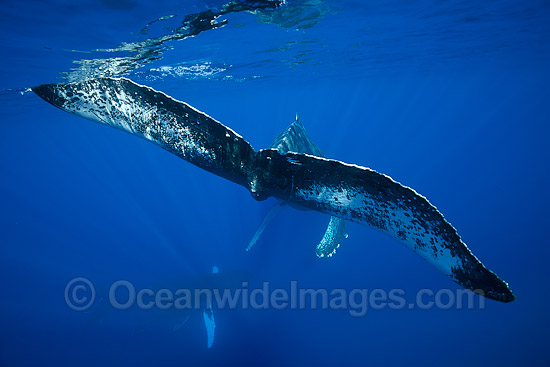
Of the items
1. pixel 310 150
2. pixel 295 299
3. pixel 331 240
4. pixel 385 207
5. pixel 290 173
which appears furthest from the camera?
pixel 295 299

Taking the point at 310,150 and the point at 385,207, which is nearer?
the point at 385,207

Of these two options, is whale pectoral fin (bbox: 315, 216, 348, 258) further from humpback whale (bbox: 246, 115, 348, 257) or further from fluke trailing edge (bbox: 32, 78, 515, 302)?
fluke trailing edge (bbox: 32, 78, 515, 302)

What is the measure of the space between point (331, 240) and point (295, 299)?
880cm

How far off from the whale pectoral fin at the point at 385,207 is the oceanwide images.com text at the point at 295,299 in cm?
1280

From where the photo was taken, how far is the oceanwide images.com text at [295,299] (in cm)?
1362

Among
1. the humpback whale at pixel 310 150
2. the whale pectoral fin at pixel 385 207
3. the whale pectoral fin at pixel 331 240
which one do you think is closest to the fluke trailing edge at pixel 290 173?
the whale pectoral fin at pixel 385 207

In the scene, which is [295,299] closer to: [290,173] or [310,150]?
[310,150]

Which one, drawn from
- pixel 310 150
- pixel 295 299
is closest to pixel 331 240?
pixel 310 150

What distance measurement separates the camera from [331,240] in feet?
25.7

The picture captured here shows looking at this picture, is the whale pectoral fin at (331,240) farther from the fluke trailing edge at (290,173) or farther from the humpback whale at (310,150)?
the fluke trailing edge at (290,173)

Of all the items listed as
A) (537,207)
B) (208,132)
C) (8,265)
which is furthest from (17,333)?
(537,207)

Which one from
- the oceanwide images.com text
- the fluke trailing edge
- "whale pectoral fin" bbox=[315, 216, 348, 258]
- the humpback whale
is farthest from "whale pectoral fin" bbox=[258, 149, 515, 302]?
the oceanwide images.com text

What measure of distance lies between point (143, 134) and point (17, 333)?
80.6ft

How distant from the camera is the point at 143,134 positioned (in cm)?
268
